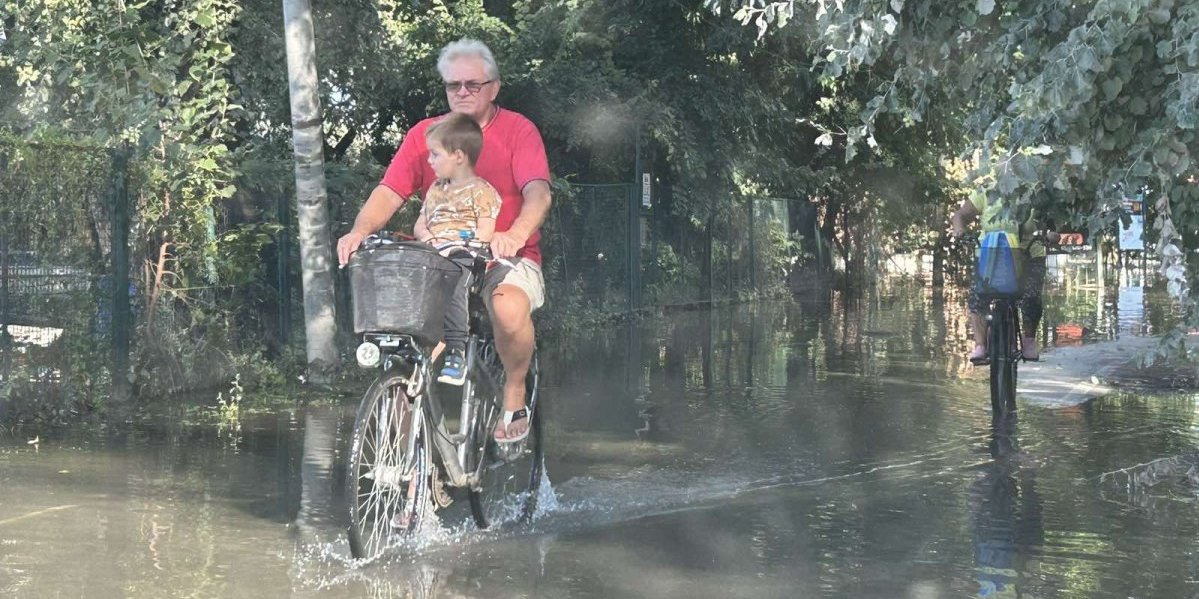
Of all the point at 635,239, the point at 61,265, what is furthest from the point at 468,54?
the point at 635,239

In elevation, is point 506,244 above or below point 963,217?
below

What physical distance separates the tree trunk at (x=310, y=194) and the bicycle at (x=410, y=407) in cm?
531

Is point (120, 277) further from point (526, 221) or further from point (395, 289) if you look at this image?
point (395, 289)

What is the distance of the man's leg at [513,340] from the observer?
6.32 metres

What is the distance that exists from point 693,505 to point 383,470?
1.98m

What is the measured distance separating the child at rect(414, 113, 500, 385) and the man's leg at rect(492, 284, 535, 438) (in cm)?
17

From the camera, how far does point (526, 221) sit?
20.0 feet

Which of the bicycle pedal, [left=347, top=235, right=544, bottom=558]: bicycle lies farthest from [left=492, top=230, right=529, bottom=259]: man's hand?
the bicycle pedal

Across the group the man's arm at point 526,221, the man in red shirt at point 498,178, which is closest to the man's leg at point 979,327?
the man in red shirt at point 498,178

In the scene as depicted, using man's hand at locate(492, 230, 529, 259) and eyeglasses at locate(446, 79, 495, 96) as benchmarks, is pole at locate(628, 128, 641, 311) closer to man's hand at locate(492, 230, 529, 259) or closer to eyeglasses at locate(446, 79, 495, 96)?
eyeglasses at locate(446, 79, 495, 96)

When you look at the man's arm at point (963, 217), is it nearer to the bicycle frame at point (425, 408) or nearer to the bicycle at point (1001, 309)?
the bicycle at point (1001, 309)

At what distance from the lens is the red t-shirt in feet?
20.9

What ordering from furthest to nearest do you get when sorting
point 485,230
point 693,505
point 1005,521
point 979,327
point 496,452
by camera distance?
point 979,327 < point 693,505 < point 1005,521 < point 496,452 < point 485,230

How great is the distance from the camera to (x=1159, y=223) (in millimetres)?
6270
